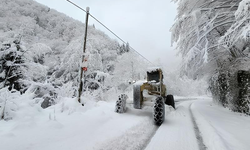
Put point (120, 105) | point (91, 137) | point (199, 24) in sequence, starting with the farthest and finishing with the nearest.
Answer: point (199, 24)
point (120, 105)
point (91, 137)

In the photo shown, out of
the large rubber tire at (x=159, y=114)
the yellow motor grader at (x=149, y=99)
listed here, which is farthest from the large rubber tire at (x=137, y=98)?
the large rubber tire at (x=159, y=114)

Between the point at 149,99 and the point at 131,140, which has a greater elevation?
the point at 149,99

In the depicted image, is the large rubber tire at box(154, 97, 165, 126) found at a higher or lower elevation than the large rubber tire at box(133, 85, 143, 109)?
lower

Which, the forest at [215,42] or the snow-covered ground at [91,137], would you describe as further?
the forest at [215,42]

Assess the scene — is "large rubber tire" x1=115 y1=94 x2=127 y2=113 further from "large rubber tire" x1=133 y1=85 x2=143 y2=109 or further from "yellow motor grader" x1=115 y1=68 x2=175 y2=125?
"large rubber tire" x1=133 y1=85 x2=143 y2=109

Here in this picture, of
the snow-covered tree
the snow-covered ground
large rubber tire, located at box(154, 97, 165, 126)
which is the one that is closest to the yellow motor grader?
large rubber tire, located at box(154, 97, 165, 126)

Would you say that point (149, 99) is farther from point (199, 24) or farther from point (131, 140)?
point (199, 24)

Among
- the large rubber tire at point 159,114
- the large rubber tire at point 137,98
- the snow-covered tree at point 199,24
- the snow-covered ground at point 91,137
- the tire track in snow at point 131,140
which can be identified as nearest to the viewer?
the snow-covered ground at point 91,137

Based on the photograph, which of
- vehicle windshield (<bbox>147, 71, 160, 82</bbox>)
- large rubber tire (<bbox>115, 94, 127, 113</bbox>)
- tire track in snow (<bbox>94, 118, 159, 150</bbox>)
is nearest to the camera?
tire track in snow (<bbox>94, 118, 159, 150</bbox>)

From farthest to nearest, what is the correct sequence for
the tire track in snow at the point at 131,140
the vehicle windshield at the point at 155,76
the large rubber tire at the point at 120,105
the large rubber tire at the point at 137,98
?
the vehicle windshield at the point at 155,76 → the large rubber tire at the point at 137,98 → the large rubber tire at the point at 120,105 → the tire track in snow at the point at 131,140

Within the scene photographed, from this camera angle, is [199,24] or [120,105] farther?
[199,24]

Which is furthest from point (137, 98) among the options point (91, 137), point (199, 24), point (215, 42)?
point (215, 42)

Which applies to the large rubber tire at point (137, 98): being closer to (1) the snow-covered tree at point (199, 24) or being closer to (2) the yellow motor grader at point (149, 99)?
(2) the yellow motor grader at point (149, 99)

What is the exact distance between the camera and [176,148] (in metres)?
2.77
